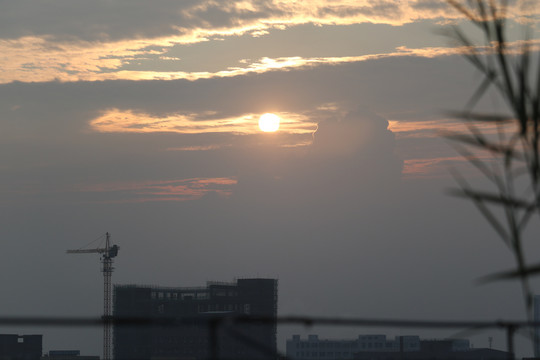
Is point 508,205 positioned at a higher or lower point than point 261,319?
higher

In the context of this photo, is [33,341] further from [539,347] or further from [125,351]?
[539,347]

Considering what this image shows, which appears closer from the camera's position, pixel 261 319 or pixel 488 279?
pixel 488 279

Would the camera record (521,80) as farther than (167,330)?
No

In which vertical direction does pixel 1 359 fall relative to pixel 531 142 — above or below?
below

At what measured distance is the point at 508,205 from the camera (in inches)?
300

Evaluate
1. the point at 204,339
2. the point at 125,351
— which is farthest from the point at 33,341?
the point at 204,339

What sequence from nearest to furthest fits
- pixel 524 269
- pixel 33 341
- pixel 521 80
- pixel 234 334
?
pixel 524 269
pixel 521 80
pixel 234 334
pixel 33 341

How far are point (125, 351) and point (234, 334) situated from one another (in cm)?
19575

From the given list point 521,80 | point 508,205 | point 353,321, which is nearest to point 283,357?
point 353,321

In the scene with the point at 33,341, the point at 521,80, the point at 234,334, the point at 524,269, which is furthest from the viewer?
the point at 33,341

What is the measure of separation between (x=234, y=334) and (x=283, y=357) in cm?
132

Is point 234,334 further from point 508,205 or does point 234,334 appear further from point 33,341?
point 33,341

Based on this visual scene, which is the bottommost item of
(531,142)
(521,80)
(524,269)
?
Result: (524,269)

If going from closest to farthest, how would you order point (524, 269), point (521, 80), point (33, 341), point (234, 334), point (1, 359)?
point (524, 269), point (521, 80), point (234, 334), point (1, 359), point (33, 341)
